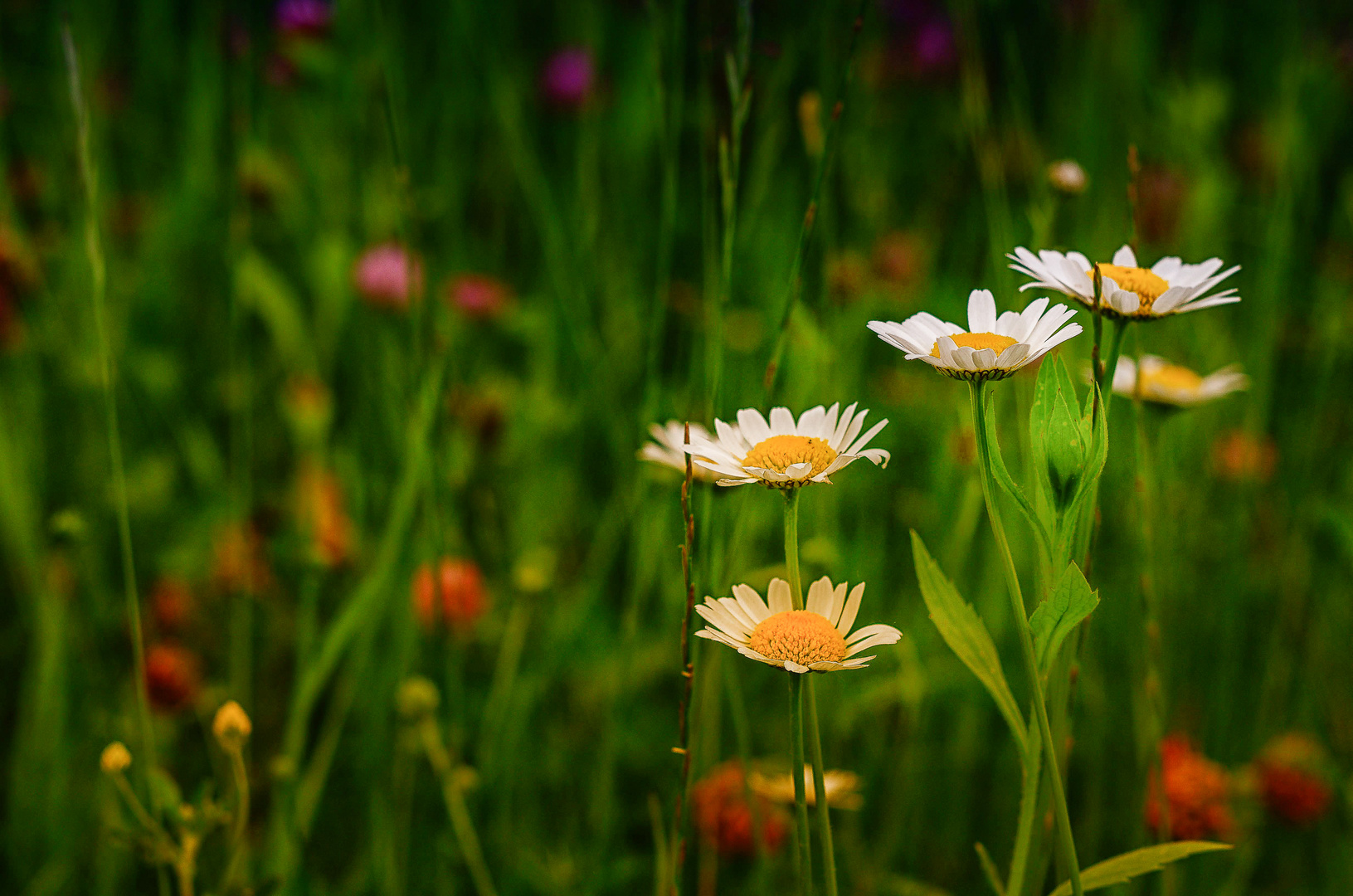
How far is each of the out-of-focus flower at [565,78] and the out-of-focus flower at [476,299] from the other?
531 mm

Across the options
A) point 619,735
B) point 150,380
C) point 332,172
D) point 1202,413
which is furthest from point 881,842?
point 332,172

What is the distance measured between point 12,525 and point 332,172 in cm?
73

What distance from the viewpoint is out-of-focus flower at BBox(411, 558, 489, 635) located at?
66cm

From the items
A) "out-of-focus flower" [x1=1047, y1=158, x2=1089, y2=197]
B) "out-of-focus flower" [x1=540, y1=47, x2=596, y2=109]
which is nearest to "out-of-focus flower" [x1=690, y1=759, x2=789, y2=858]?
"out-of-focus flower" [x1=1047, y1=158, x2=1089, y2=197]

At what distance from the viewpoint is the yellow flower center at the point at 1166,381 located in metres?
0.55

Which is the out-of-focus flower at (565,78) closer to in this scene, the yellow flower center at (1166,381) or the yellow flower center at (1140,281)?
the yellow flower center at (1166,381)

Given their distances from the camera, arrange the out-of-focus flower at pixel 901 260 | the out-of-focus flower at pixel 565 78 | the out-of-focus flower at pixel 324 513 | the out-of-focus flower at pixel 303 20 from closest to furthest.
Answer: the out-of-focus flower at pixel 324 513 → the out-of-focus flower at pixel 901 260 → the out-of-focus flower at pixel 303 20 → the out-of-focus flower at pixel 565 78

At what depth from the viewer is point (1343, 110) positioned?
1725 mm

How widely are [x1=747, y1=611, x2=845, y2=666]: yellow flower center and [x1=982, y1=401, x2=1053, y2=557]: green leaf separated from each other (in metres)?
0.08

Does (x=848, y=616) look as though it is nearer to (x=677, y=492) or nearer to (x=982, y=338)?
(x=982, y=338)

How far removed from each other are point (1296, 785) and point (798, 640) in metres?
0.55

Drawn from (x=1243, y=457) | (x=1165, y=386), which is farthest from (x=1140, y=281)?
(x=1243, y=457)

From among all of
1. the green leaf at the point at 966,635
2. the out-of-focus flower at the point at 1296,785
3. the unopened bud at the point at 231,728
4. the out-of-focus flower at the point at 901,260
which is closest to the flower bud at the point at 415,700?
the unopened bud at the point at 231,728

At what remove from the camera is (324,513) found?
36.5 inches
